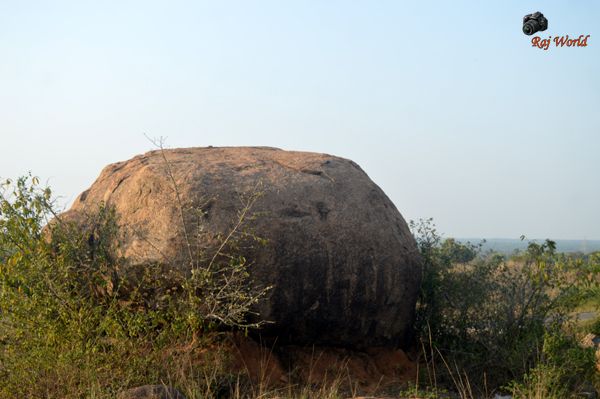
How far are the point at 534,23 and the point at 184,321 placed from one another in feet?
22.8

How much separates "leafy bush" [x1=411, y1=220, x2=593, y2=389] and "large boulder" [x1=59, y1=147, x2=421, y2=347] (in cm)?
56

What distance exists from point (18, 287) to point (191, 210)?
6.45ft

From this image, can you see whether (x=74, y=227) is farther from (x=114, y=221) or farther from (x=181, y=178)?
(x=181, y=178)

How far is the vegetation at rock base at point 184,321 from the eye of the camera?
23.2 ft

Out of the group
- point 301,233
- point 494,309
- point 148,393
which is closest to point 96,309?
point 148,393

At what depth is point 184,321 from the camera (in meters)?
7.60

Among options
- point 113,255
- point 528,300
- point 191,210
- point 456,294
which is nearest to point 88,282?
point 113,255

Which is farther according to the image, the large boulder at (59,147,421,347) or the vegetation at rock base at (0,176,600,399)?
the large boulder at (59,147,421,347)

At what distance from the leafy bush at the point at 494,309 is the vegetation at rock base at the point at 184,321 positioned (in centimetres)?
2

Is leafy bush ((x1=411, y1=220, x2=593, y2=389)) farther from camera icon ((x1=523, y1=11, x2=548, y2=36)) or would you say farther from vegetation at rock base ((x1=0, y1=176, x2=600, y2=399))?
camera icon ((x1=523, y1=11, x2=548, y2=36))

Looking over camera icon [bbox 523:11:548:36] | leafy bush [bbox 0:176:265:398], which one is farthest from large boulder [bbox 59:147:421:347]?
camera icon [bbox 523:11:548:36]

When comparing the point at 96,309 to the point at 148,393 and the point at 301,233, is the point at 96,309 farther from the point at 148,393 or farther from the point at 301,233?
the point at 301,233

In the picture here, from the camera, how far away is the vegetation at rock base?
7066 millimetres

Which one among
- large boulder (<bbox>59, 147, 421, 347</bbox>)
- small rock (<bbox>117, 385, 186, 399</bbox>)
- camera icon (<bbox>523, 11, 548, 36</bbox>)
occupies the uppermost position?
camera icon (<bbox>523, 11, 548, 36</bbox>)
